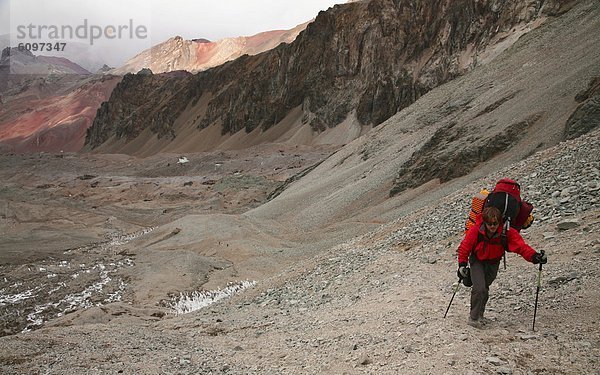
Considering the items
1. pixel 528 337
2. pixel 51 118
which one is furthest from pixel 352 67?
pixel 51 118

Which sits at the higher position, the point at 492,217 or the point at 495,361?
the point at 492,217

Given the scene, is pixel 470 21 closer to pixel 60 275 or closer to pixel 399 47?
pixel 399 47

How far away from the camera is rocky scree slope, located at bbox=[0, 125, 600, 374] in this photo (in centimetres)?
503

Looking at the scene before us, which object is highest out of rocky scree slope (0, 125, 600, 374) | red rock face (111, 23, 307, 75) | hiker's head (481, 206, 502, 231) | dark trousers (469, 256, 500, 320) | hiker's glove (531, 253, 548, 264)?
red rock face (111, 23, 307, 75)

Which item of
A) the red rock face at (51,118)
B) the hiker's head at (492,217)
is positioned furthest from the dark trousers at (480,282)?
the red rock face at (51,118)

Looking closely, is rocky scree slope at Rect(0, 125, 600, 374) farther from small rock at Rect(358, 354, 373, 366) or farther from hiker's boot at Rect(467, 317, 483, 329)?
hiker's boot at Rect(467, 317, 483, 329)

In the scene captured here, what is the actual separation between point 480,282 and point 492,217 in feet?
2.80

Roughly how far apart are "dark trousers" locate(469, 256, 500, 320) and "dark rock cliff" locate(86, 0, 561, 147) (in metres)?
38.0

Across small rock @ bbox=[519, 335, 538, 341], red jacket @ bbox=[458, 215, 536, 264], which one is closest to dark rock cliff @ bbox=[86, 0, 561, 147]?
red jacket @ bbox=[458, 215, 536, 264]

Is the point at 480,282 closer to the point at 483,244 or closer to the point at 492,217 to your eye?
the point at 483,244

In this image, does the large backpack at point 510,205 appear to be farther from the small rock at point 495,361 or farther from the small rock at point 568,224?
the small rock at point 568,224

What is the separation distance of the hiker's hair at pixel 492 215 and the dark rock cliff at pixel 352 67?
38036mm

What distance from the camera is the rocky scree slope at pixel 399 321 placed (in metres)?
5.03

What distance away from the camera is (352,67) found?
7344 centimetres
